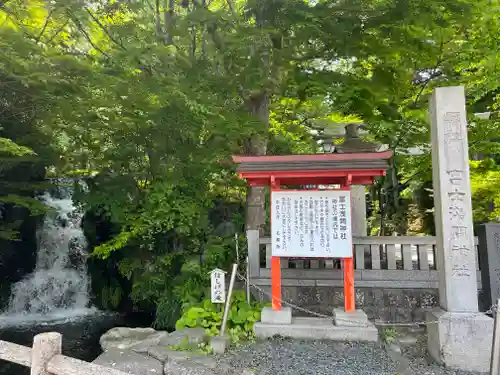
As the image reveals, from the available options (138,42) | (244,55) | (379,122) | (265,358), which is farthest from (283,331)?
(138,42)

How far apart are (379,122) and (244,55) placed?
369 cm

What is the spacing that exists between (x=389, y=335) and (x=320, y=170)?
3.41 metres

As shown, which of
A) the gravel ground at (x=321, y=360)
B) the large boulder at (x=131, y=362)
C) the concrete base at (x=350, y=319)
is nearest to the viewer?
the gravel ground at (x=321, y=360)

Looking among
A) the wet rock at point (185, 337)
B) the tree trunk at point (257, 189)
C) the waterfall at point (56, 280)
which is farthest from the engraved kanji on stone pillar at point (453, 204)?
the waterfall at point (56, 280)

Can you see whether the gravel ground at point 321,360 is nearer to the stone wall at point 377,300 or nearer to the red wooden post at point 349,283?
the red wooden post at point 349,283

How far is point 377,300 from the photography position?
747 cm

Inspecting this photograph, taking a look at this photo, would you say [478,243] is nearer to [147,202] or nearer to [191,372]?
[191,372]

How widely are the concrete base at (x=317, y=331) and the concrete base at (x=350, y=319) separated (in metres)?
0.06

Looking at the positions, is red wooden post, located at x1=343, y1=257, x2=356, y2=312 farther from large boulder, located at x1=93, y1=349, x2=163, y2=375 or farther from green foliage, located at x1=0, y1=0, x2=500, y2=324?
large boulder, located at x1=93, y1=349, x2=163, y2=375

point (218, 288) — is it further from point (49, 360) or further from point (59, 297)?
point (59, 297)

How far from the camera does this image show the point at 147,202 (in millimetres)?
9367

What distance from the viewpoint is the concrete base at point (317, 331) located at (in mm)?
6324

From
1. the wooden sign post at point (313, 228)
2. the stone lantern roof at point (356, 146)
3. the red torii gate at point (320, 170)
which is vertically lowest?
the wooden sign post at point (313, 228)

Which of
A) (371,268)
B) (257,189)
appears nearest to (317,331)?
(371,268)
